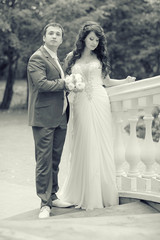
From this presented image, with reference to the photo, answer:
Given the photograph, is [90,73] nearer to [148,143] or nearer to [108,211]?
[148,143]

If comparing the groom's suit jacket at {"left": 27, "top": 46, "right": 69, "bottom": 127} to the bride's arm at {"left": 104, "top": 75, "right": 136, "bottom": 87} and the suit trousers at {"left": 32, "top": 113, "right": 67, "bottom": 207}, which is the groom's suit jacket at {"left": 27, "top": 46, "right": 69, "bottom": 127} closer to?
the suit trousers at {"left": 32, "top": 113, "right": 67, "bottom": 207}

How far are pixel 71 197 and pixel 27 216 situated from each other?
0.49 m

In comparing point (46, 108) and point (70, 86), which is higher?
point (70, 86)

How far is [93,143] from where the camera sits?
4156mm

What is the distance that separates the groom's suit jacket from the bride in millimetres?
277

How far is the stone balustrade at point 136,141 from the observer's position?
3844 mm

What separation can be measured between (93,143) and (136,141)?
421 millimetres

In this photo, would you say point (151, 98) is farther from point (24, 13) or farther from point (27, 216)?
point (24, 13)

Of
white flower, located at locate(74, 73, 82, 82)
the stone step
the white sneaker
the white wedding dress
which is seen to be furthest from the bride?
the white sneaker

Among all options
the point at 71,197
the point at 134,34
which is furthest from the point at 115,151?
the point at 134,34

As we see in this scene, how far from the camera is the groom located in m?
3.94

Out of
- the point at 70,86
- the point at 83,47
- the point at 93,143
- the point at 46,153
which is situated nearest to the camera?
the point at 70,86

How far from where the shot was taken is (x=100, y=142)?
13.7ft

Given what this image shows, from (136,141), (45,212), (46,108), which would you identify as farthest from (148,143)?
(45,212)
